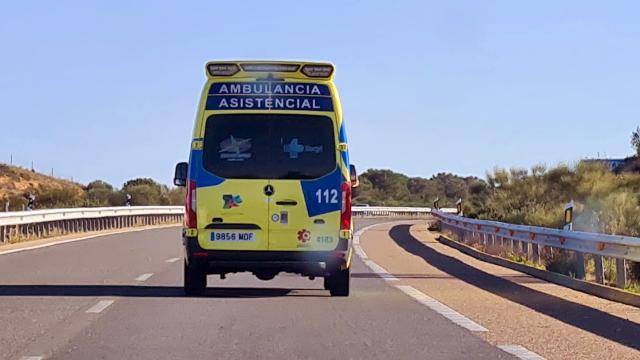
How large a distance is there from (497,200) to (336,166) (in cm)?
3426

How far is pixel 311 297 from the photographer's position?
14.9 metres

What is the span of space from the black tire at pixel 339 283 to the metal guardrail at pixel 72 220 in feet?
52.0

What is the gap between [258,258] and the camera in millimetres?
13797

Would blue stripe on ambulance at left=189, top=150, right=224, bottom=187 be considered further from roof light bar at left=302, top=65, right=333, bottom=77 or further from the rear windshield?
roof light bar at left=302, top=65, right=333, bottom=77

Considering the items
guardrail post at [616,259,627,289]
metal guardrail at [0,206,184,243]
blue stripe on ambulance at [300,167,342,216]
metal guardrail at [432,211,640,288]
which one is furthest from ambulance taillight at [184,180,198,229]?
metal guardrail at [0,206,184,243]

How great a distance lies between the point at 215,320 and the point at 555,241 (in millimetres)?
8294

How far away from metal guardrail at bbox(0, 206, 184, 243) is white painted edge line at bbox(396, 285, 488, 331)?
1561cm

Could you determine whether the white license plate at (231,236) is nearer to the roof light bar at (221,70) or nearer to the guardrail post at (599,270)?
the roof light bar at (221,70)

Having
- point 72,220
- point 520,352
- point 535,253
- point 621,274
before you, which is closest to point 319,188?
point 520,352

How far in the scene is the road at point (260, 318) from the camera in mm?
10109

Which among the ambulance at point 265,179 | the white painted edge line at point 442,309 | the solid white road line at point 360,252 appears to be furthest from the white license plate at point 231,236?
the solid white road line at point 360,252

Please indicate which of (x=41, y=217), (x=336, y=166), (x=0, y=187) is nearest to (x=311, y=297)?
(x=336, y=166)

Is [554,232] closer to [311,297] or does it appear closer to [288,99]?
[311,297]

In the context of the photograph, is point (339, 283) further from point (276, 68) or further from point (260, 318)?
point (276, 68)
